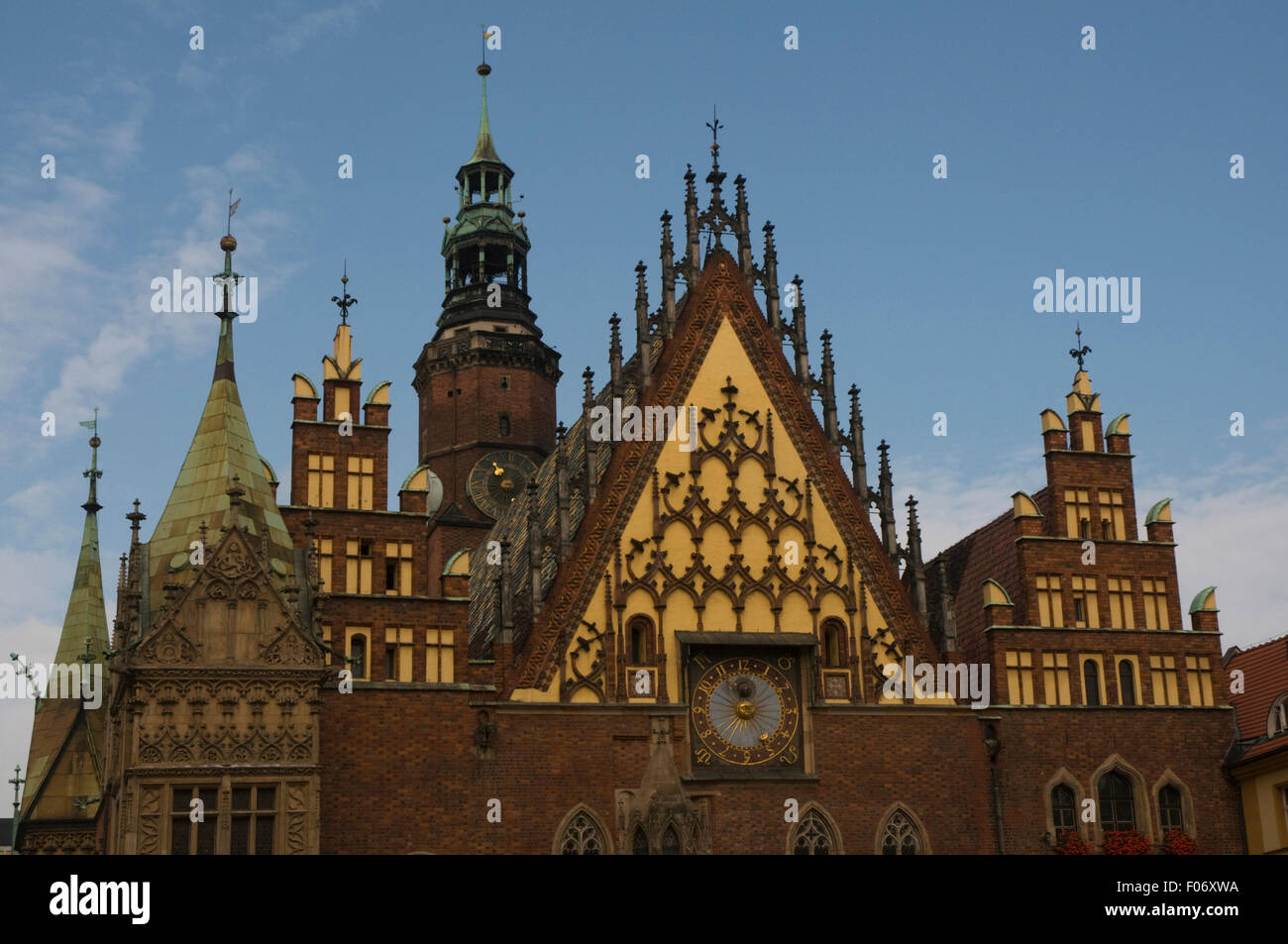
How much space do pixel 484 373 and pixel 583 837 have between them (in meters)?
25.4

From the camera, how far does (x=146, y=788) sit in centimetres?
3372

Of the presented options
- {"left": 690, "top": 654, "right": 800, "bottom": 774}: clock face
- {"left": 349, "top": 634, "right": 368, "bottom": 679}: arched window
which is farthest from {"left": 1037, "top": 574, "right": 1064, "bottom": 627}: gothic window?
{"left": 349, "top": 634, "right": 368, "bottom": 679}: arched window

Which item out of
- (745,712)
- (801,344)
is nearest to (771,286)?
(801,344)

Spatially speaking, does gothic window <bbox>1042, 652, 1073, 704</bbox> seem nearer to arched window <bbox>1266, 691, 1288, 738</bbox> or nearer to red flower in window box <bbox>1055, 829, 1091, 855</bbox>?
red flower in window box <bbox>1055, 829, 1091, 855</bbox>

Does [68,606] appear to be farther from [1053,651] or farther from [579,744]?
[1053,651]

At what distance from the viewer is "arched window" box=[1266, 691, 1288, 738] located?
40.5 metres

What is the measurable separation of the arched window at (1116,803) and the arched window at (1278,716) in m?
3.62

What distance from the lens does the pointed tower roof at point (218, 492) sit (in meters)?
36.4

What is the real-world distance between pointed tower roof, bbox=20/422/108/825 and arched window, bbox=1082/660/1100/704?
24111 millimetres

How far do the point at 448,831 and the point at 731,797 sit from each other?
20.8 feet

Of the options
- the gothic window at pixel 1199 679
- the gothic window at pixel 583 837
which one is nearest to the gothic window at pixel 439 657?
the gothic window at pixel 583 837

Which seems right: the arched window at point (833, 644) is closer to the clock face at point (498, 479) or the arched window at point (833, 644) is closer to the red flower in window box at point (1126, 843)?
the red flower in window box at point (1126, 843)
